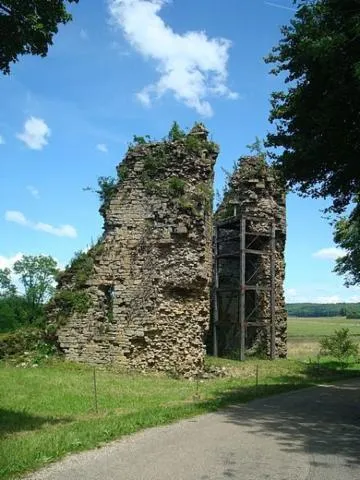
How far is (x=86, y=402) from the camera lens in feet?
44.7

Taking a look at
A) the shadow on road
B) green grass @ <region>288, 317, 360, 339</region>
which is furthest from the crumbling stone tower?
green grass @ <region>288, 317, 360, 339</region>

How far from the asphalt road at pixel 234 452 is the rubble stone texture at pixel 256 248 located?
18.4m

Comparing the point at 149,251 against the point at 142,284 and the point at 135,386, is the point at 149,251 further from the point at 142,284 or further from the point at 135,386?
the point at 135,386

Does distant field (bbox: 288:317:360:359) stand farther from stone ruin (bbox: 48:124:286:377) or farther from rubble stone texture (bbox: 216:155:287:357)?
stone ruin (bbox: 48:124:286:377)

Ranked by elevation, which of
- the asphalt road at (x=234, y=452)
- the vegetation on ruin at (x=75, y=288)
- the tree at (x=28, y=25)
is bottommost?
the asphalt road at (x=234, y=452)

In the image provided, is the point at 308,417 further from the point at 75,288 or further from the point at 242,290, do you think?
the point at 242,290

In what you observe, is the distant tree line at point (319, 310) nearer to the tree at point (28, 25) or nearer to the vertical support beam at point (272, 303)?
the vertical support beam at point (272, 303)

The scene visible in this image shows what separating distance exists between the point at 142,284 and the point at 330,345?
1819cm

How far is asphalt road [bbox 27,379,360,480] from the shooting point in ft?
24.0

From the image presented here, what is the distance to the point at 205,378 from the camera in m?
21.1

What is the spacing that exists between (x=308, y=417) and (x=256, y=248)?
20.8 metres

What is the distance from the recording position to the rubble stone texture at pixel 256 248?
31.0 meters

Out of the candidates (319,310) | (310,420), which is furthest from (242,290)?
(319,310)

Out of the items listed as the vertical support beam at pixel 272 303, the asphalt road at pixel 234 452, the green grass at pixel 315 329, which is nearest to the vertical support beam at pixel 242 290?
the vertical support beam at pixel 272 303
